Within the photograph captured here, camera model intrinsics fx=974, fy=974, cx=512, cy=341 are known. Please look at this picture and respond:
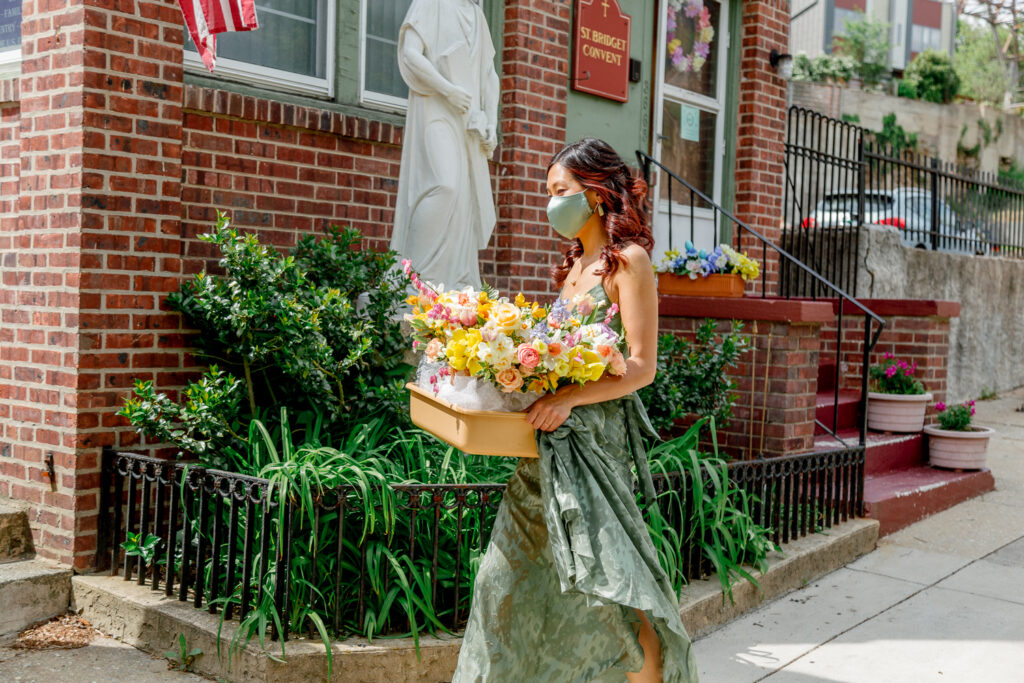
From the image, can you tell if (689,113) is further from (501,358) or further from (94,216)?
(501,358)

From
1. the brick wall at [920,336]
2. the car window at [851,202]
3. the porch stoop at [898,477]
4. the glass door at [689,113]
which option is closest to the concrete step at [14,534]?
the porch stoop at [898,477]

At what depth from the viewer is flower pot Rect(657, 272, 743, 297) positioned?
638 cm

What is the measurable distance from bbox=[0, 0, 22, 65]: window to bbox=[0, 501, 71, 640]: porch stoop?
2.15 meters

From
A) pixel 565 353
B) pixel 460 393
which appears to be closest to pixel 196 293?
pixel 460 393

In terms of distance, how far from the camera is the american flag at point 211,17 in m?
4.05

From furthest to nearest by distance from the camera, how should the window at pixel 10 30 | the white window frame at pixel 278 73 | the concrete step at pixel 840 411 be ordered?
the concrete step at pixel 840 411 → the white window frame at pixel 278 73 → the window at pixel 10 30

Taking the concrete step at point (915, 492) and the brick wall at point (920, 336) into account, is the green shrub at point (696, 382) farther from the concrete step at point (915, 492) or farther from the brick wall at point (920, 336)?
the brick wall at point (920, 336)

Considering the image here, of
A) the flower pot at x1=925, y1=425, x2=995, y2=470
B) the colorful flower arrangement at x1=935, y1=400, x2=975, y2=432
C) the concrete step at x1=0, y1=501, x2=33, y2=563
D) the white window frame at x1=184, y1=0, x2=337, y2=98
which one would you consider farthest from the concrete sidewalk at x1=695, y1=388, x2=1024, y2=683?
the white window frame at x1=184, y1=0, x2=337, y2=98

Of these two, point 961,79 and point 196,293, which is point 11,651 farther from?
point 961,79

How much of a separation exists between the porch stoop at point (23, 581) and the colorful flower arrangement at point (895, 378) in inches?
228

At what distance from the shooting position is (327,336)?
442 centimetres

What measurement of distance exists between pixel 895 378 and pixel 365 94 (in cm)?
446

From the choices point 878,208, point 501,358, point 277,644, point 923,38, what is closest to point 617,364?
point 501,358

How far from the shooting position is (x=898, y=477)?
6.77 metres
